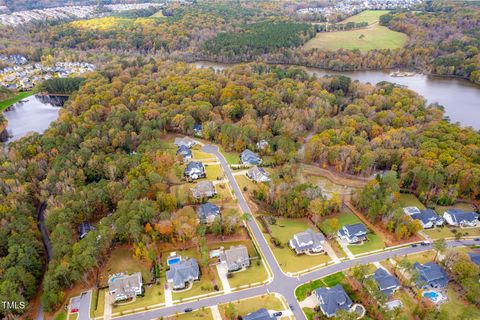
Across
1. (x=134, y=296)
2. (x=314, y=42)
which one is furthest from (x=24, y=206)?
(x=314, y=42)

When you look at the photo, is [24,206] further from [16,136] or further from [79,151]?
[16,136]

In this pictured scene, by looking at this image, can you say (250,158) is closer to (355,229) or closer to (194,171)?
(194,171)

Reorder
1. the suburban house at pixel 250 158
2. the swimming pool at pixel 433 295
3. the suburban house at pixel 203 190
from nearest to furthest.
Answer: the swimming pool at pixel 433 295
the suburban house at pixel 203 190
the suburban house at pixel 250 158

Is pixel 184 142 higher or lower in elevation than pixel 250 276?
higher

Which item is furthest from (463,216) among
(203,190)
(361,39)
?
(361,39)

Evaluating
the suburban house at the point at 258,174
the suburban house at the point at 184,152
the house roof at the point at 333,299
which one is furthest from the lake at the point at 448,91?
the house roof at the point at 333,299

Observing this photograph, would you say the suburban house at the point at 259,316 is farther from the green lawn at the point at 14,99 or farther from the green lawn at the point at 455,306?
the green lawn at the point at 14,99
